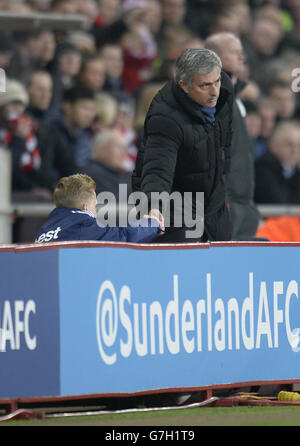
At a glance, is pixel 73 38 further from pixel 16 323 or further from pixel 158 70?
pixel 16 323

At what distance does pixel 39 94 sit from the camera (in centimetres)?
1227

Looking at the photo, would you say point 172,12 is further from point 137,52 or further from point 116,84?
point 116,84

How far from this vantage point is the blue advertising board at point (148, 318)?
6.37m

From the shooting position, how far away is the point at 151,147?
7492 mm

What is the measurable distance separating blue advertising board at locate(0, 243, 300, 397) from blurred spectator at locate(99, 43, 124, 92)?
661cm

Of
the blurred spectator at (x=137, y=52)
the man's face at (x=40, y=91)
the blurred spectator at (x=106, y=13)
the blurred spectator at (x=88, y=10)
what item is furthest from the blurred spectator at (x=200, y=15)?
the man's face at (x=40, y=91)

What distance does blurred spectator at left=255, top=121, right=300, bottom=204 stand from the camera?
44.7 feet

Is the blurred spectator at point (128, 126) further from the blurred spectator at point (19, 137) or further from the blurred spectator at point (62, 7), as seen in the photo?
the blurred spectator at point (19, 137)

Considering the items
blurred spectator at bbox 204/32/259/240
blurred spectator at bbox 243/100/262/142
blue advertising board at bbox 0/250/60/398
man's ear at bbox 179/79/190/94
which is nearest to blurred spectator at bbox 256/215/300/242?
blurred spectator at bbox 243/100/262/142

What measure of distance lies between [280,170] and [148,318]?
7.19 metres

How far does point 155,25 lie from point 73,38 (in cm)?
139

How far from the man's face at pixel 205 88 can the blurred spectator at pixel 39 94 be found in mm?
4835

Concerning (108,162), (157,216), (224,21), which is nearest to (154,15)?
(224,21)

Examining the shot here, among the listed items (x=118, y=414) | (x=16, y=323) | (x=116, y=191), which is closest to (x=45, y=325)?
(x=16, y=323)
